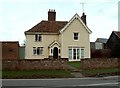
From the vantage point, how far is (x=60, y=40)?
56.5 meters

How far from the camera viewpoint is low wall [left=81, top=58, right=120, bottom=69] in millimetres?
37803

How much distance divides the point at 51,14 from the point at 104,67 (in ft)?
81.2

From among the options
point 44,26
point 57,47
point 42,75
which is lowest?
point 42,75

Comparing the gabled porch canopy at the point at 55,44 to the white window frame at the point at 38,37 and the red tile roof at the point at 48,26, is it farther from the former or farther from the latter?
the white window frame at the point at 38,37

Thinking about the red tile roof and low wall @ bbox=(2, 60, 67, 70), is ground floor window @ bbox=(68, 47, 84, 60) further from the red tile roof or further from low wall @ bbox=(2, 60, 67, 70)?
low wall @ bbox=(2, 60, 67, 70)

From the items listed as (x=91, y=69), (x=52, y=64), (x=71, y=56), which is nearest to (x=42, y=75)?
(x=52, y=64)

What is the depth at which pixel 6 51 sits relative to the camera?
189ft

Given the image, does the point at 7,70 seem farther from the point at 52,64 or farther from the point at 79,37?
the point at 79,37

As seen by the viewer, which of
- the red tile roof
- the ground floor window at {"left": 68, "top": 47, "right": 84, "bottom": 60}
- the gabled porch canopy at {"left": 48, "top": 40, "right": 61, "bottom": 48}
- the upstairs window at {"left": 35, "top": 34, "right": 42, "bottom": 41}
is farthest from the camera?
the red tile roof

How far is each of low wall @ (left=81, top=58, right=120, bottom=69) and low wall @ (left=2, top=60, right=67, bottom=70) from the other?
2457 millimetres

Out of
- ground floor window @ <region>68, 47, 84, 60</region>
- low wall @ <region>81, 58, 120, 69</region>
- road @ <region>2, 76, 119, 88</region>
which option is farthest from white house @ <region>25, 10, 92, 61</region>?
road @ <region>2, 76, 119, 88</region>

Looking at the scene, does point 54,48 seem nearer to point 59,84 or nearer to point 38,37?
point 38,37

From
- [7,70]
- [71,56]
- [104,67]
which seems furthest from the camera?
[71,56]

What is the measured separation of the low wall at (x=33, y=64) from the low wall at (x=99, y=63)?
2.46 meters
